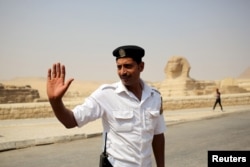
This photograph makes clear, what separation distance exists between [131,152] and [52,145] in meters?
7.16

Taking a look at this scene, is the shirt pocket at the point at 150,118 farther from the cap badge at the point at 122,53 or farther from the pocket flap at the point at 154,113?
the cap badge at the point at 122,53

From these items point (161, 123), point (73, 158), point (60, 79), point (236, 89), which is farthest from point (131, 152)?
point (236, 89)

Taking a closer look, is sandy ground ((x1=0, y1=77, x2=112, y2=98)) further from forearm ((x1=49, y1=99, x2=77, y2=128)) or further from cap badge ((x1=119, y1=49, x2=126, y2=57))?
forearm ((x1=49, y1=99, x2=77, y2=128))

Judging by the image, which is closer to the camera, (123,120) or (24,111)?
(123,120)

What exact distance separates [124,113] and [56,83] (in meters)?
0.53

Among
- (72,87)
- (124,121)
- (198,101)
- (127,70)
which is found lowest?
(72,87)

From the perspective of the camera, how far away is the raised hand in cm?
206

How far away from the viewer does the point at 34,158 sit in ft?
23.7

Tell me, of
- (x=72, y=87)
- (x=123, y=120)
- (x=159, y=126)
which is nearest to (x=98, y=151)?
(x=159, y=126)

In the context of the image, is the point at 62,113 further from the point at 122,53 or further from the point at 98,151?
the point at 98,151

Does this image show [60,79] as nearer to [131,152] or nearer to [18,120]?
[131,152]

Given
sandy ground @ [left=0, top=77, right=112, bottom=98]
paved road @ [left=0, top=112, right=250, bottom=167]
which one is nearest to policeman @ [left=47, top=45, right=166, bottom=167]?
paved road @ [left=0, top=112, right=250, bottom=167]

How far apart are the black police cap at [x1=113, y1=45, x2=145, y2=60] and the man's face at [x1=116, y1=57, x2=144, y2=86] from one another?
3 centimetres

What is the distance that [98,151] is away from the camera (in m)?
7.82
